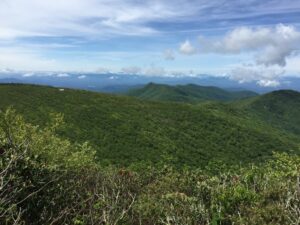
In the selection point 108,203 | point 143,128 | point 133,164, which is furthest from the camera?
point 143,128

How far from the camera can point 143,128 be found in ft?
481

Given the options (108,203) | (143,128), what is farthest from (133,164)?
(143,128)

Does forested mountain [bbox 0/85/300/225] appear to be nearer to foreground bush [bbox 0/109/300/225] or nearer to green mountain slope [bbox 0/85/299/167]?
foreground bush [bbox 0/109/300/225]

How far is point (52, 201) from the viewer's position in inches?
444

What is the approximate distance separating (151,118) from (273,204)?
148360 millimetres

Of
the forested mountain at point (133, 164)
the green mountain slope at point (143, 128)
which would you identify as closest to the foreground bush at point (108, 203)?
the forested mountain at point (133, 164)

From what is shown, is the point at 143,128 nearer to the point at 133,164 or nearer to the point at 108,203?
the point at 133,164

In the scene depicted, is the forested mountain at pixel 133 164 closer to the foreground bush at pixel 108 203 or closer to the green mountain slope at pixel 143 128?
the foreground bush at pixel 108 203

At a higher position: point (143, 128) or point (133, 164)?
point (133, 164)

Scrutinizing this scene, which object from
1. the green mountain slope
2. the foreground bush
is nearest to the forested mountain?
the foreground bush

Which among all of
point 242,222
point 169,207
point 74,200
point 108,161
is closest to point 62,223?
point 74,200

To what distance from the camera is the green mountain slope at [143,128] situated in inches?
4877

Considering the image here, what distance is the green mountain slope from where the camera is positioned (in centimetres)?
12388

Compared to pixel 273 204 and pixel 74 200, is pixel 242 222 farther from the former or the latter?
pixel 74 200
